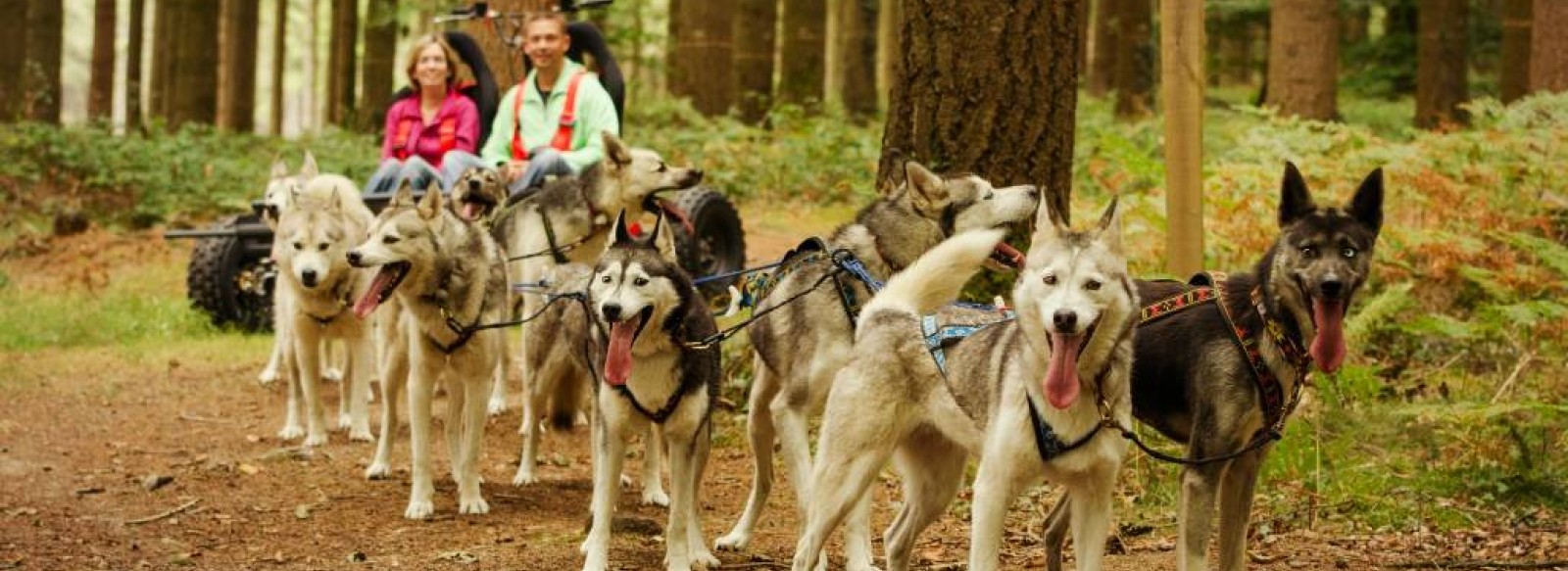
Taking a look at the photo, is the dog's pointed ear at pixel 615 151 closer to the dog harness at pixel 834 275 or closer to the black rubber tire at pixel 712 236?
the black rubber tire at pixel 712 236

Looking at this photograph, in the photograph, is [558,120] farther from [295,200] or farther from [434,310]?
[434,310]

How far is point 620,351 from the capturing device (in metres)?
6.45

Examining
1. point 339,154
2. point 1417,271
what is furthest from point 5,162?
point 1417,271

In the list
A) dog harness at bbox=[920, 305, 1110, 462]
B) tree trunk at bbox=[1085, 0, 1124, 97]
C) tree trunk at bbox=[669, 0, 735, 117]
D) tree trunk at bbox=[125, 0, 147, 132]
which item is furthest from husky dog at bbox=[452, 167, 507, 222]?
tree trunk at bbox=[125, 0, 147, 132]

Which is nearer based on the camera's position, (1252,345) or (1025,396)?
(1025,396)

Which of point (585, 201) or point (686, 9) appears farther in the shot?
point (686, 9)

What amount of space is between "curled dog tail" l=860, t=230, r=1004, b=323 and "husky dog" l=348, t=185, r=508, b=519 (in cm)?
293

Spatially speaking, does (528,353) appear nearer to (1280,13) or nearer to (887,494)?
(887,494)

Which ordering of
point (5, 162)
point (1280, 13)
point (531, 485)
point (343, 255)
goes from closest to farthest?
point (531, 485) < point (343, 255) < point (1280, 13) < point (5, 162)

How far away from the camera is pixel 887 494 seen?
8.45 m

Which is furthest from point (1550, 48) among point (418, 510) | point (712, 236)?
point (418, 510)

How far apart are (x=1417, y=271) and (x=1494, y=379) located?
1.09 metres

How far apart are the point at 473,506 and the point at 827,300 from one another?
7.93ft

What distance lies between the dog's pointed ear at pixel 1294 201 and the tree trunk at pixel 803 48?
1954cm
